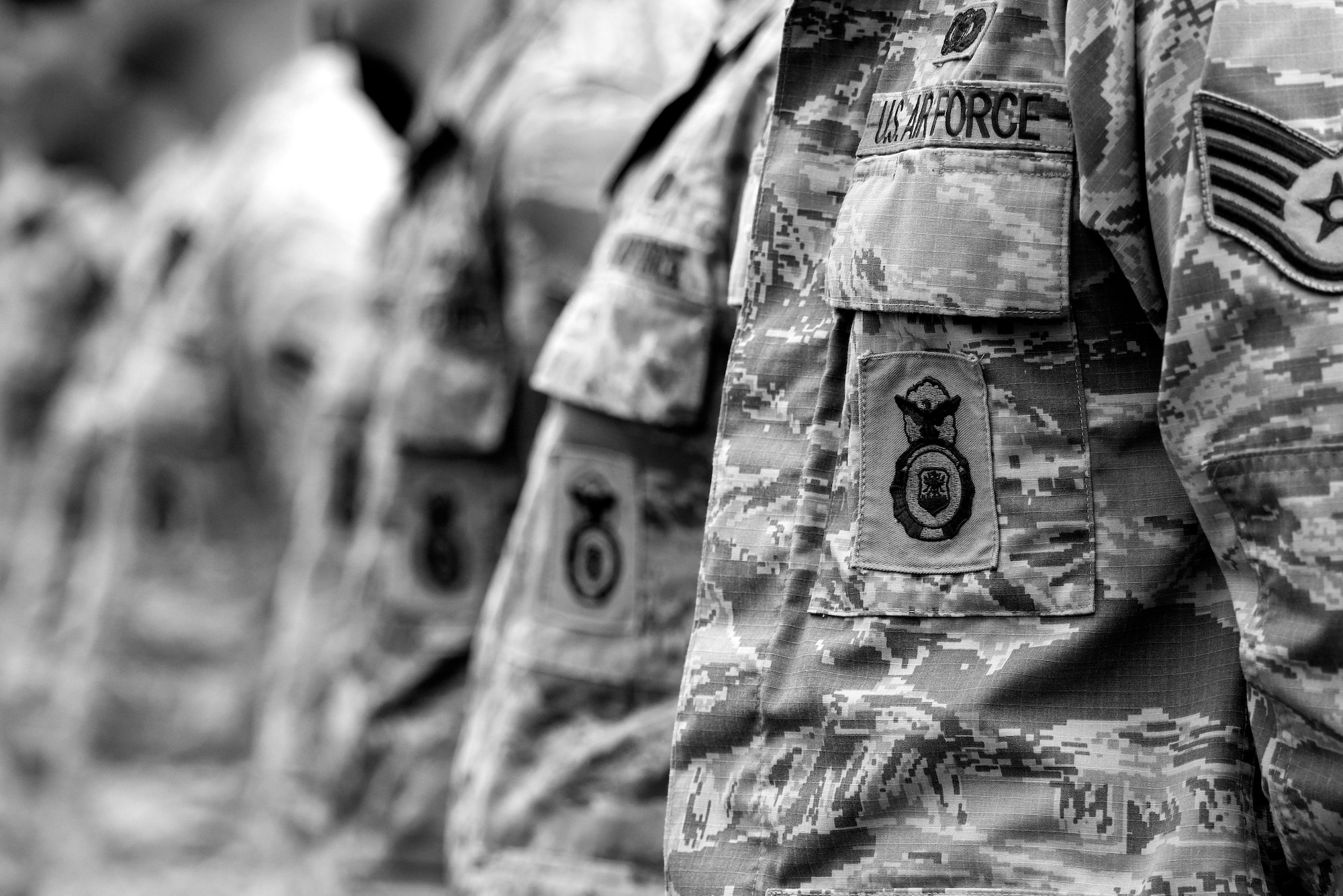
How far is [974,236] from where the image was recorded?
1.10 m

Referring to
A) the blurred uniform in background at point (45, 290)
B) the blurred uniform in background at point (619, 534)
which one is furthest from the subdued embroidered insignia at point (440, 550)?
the blurred uniform in background at point (45, 290)

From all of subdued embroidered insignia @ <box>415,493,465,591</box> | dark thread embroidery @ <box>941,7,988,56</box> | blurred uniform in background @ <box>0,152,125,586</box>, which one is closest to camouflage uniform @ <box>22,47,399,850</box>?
subdued embroidered insignia @ <box>415,493,465,591</box>

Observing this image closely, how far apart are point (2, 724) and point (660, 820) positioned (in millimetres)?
4594

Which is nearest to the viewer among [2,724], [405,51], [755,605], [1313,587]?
[1313,587]

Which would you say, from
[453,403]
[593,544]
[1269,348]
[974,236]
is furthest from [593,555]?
[1269,348]

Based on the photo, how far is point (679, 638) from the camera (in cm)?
178

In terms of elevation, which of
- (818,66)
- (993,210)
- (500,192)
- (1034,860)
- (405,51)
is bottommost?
(1034,860)

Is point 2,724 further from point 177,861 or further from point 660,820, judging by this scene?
point 660,820

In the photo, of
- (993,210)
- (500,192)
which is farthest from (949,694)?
(500,192)

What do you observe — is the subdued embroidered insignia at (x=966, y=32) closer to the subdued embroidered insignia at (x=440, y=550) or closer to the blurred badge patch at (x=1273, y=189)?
the blurred badge patch at (x=1273, y=189)

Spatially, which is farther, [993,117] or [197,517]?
[197,517]

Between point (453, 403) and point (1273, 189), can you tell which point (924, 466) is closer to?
point (1273, 189)

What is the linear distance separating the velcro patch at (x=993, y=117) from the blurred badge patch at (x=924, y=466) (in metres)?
0.15

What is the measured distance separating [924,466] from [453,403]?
4.51 ft
